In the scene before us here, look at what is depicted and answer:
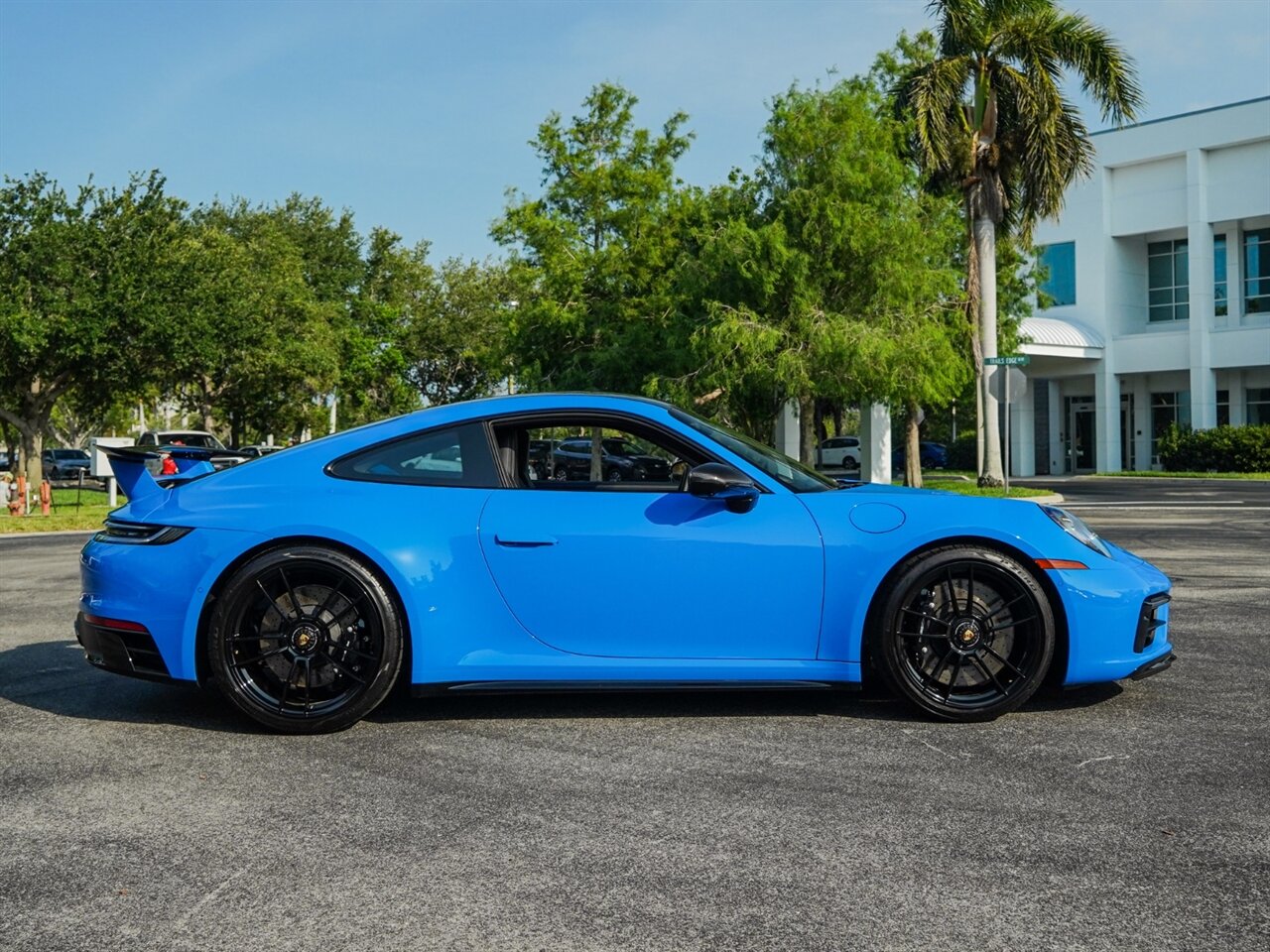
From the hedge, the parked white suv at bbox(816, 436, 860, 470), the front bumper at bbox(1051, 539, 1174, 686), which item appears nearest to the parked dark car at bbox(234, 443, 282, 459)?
the front bumper at bbox(1051, 539, 1174, 686)

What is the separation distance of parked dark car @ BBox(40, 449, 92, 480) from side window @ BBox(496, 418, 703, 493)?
53544 millimetres

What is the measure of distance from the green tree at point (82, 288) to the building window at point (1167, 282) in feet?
116

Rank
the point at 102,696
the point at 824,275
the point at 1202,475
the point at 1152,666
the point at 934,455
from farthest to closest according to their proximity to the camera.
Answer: the point at 934,455
the point at 1202,475
the point at 824,275
the point at 102,696
the point at 1152,666

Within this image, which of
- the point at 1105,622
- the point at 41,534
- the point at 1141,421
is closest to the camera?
the point at 1105,622

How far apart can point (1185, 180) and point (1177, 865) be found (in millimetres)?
47143

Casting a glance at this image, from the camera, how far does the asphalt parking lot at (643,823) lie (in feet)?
10.0

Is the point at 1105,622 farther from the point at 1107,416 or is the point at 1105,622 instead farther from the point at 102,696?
the point at 1107,416

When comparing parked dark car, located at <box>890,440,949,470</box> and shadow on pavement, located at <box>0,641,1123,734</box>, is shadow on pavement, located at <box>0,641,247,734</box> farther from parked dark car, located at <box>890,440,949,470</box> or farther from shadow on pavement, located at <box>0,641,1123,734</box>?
parked dark car, located at <box>890,440,949,470</box>

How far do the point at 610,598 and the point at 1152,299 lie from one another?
4842 centimetres

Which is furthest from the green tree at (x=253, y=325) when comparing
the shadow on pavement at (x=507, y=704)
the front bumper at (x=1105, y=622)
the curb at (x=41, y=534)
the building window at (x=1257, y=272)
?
the building window at (x=1257, y=272)

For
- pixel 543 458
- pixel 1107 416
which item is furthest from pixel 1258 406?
pixel 543 458

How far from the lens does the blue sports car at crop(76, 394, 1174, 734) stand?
16.5 feet

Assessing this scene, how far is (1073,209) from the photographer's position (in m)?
48.0

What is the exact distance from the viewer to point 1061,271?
161 feet
